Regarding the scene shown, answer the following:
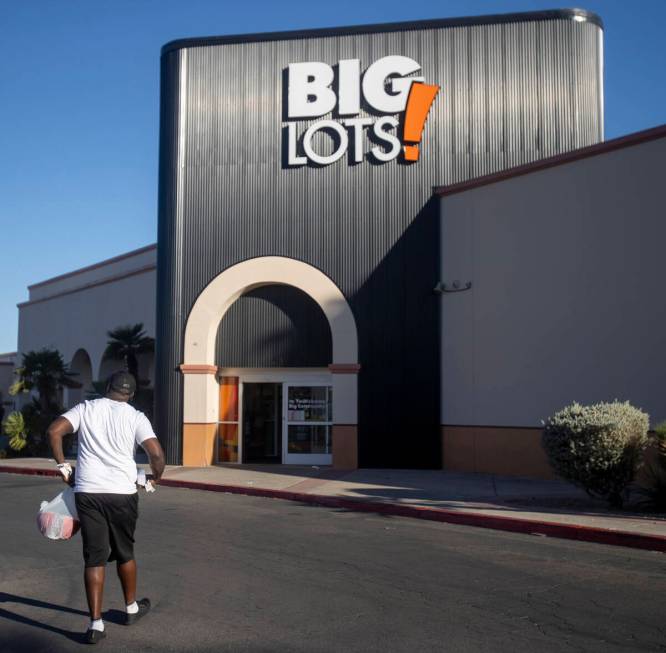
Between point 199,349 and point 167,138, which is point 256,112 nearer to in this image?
point 167,138

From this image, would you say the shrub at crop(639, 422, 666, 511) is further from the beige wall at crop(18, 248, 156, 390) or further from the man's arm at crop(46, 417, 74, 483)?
the beige wall at crop(18, 248, 156, 390)

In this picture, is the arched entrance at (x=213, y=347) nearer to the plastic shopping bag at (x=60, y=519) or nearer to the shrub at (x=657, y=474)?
the shrub at (x=657, y=474)

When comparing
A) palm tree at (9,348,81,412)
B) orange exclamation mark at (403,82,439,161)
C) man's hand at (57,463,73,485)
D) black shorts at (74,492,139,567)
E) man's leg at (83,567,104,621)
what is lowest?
man's leg at (83,567,104,621)

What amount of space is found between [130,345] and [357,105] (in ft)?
39.1

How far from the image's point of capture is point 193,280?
2203 centimetres

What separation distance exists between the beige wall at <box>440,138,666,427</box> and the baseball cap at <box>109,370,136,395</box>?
40.4 ft

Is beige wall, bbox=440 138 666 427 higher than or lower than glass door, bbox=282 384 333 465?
higher

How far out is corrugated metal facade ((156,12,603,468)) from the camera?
2078 cm

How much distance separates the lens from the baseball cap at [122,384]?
652 cm

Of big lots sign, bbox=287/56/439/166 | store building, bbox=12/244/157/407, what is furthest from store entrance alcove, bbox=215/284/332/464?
store building, bbox=12/244/157/407

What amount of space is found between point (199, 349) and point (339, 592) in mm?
14651

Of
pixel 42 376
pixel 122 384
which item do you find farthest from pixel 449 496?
pixel 42 376

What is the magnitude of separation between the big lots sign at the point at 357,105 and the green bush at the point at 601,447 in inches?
390

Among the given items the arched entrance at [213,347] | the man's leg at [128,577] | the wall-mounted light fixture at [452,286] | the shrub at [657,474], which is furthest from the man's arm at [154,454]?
the arched entrance at [213,347]
